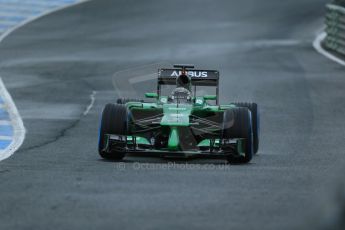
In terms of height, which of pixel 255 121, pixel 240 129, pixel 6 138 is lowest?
pixel 6 138

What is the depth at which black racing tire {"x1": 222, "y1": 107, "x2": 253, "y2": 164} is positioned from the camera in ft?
46.6

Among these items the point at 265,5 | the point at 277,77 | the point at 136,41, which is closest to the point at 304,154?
the point at 277,77

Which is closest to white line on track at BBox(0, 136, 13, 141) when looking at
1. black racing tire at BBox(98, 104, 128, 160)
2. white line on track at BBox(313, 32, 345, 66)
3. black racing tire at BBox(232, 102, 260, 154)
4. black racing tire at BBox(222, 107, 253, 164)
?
black racing tire at BBox(98, 104, 128, 160)

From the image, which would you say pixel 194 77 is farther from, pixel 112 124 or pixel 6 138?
pixel 6 138

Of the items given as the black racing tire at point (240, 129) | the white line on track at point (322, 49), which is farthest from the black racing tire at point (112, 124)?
the white line on track at point (322, 49)

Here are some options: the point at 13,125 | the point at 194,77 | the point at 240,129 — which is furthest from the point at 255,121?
the point at 13,125

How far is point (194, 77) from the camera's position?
52.3ft

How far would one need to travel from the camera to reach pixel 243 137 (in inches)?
559

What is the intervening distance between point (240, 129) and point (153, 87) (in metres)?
11.4

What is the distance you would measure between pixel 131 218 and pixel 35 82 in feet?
56.0

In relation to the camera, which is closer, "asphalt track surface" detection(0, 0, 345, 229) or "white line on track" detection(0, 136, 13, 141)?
"asphalt track surface" detection(0, 0, 345, 229)

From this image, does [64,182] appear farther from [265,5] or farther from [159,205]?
[265,5]

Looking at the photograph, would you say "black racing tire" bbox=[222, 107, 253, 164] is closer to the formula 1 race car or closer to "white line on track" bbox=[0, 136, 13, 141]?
the formula 1 race car

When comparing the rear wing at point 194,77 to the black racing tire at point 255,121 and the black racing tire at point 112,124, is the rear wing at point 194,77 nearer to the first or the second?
the black racing tire at point 255,121
